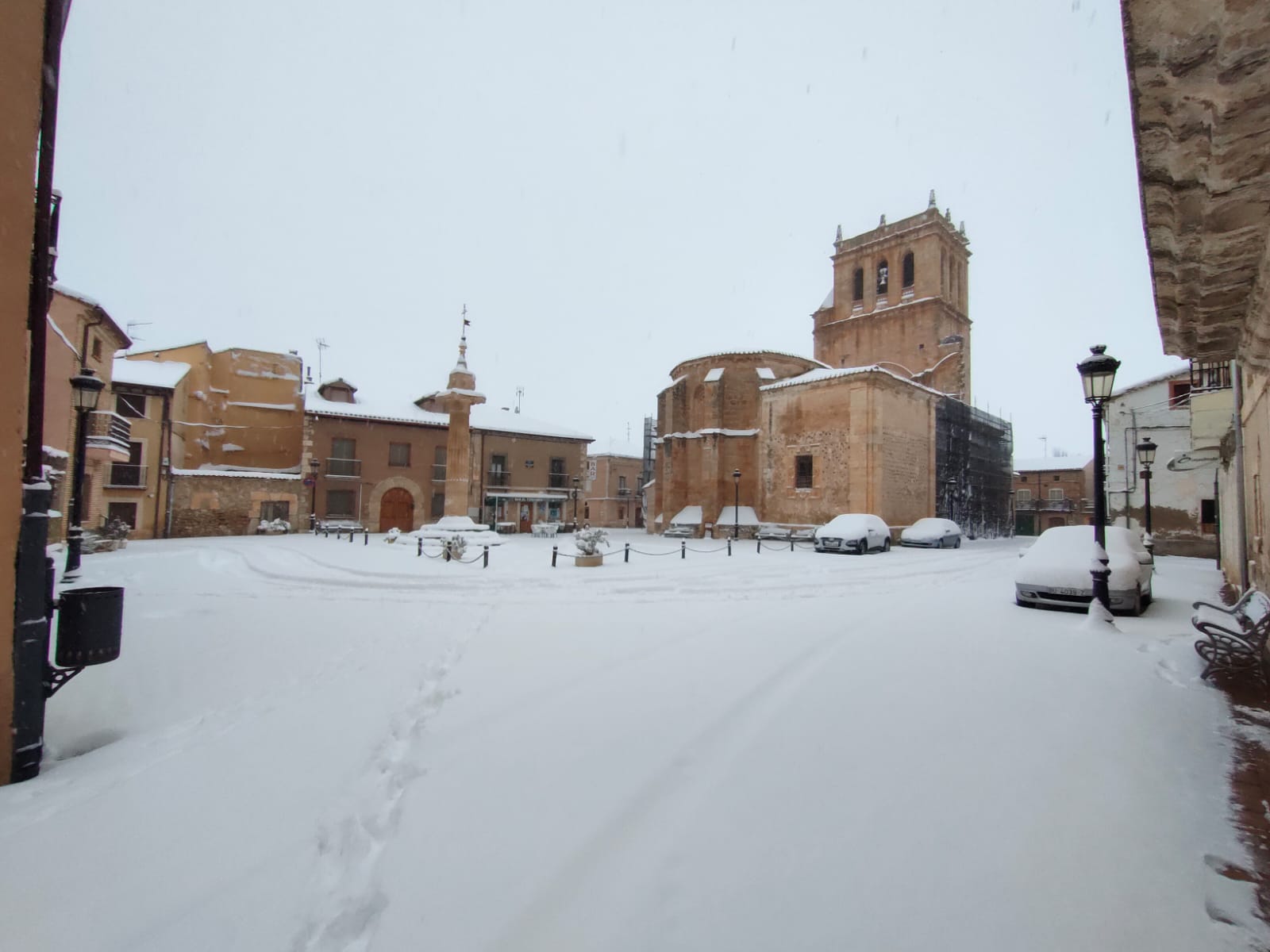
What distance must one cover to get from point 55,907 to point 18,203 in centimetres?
358

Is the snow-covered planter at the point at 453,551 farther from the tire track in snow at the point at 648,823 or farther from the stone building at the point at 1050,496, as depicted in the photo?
the stone building at the point at 1050,496

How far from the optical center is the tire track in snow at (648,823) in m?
1.99

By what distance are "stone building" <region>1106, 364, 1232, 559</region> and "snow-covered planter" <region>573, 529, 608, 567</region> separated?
1586 centimetres

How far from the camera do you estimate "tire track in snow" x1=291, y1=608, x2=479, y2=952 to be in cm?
203

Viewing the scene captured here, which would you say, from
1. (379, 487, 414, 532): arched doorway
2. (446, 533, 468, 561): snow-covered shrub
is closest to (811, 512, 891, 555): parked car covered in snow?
(446, 533, 468, 561): snow-covered shrub

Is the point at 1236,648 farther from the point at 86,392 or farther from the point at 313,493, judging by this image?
the point at 313,493

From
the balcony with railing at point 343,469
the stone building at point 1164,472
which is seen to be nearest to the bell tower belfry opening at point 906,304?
the stone building at point 1164,472

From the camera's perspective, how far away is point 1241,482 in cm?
821

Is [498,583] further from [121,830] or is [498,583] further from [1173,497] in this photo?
[1173,497]

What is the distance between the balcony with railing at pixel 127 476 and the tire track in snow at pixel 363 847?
2463cm

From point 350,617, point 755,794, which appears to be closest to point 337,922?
point 755,794

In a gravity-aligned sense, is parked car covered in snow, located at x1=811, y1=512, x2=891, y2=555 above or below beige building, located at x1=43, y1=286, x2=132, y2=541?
below

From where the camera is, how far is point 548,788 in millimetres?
2953

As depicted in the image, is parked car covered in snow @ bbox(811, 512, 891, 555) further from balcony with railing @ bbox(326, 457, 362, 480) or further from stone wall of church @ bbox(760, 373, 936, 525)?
balcony with railing @ bbox(326, 457, 362, 480)
